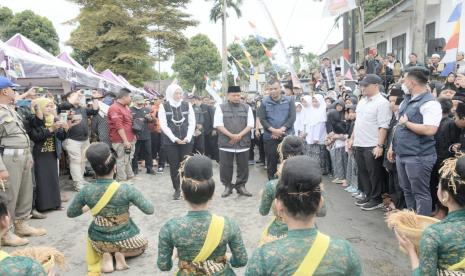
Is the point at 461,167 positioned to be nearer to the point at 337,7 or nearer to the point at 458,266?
the point at 458,266

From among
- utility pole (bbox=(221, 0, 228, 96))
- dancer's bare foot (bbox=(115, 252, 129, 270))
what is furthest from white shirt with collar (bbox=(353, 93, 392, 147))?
utility pole (bbox=(221, 0, 228, 96))

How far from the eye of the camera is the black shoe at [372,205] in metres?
6.04

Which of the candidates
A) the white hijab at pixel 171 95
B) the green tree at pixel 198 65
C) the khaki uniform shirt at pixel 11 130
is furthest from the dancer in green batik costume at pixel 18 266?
the green tree at pixel 198 65

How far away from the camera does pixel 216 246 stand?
2629mm

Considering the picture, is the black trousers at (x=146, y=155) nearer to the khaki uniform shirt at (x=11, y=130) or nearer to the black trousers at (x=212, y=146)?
the black trousers at (x=212, y=146)

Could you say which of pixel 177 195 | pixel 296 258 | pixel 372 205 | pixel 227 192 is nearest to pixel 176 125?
pixel 177 195

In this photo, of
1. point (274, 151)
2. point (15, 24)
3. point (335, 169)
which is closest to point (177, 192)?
point (274, 151)

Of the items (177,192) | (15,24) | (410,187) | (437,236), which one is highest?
(15,24)

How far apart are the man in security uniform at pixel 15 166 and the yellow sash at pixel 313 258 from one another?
4.04 m

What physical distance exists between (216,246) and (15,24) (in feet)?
110

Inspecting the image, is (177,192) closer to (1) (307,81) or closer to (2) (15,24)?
(1) (307,81)

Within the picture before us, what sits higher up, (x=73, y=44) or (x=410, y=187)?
(x=73, y=44)

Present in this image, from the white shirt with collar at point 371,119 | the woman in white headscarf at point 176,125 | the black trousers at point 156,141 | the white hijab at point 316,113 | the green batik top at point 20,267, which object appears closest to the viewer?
the green batik top at point 20,267

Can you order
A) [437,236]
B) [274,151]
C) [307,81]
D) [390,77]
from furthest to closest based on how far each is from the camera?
[307,81] → [390,77] → [274,151] → [437,236]
